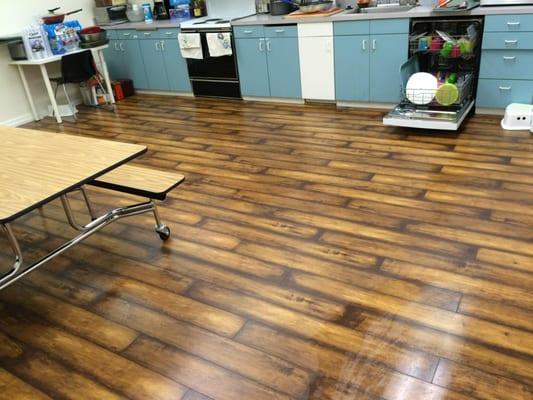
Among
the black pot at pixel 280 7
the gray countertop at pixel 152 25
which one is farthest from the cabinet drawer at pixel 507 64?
the gray countertop at pixel 152 25

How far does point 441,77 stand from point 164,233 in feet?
9.24

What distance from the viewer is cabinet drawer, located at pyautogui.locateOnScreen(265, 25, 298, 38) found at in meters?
4.71

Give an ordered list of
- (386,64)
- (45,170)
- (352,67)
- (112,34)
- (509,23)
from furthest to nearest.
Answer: (112,34)
(352,67)
(386,64)
(509,23)
(45,170)

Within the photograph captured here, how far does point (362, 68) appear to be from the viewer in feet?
14.8

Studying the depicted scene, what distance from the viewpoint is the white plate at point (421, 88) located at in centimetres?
387

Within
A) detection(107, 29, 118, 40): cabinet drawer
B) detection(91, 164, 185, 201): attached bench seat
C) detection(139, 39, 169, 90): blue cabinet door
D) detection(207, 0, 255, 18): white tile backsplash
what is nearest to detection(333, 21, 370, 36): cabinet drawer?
detection(207, 0, 255, 18): white tile backsplash

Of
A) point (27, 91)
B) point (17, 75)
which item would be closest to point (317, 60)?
point (27, 91)

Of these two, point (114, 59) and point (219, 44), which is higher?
point (219, 44)

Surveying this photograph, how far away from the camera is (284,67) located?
16.2 ft

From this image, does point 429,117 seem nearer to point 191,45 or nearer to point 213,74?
point 213,74

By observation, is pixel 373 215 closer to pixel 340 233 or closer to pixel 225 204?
pixel 340 233

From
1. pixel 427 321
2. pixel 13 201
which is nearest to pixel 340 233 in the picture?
pixel 427 321

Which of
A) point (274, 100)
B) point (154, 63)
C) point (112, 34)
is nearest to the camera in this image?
point (274, 100)

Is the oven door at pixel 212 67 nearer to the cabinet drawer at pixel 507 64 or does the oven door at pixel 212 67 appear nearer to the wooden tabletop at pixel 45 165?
the cabinet drawer at pixel 507 64
